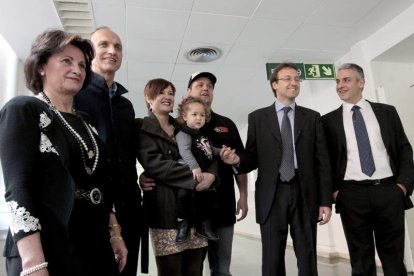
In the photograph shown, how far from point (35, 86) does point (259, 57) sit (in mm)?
3503

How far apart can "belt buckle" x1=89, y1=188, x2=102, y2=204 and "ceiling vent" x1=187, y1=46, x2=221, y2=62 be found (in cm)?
315

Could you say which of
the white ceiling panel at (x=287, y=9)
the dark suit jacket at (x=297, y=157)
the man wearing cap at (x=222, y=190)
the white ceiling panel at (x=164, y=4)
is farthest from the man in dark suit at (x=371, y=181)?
the white ceiling panel at (x=164, y=4)

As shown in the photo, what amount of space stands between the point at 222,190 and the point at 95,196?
1.02m

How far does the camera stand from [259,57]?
4250 mm

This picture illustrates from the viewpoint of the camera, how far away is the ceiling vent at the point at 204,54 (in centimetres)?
400

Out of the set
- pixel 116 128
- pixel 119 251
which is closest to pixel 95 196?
pixel 119 251

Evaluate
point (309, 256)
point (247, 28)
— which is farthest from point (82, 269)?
point (247, 28)

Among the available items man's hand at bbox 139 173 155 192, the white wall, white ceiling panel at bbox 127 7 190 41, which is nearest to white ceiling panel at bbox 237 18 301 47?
white ceiling panel at bbox 127 7 190 41

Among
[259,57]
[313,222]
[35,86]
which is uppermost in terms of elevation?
[259,57]

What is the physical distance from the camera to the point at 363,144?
2219mm

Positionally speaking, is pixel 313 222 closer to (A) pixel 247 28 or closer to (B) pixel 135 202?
(B) pixel 135 202

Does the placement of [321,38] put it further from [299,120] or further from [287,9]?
[299,120]

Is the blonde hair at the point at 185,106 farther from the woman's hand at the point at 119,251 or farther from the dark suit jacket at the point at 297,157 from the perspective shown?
the woman's hand at the point at 119,251

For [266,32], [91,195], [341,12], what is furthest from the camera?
[266,32]
